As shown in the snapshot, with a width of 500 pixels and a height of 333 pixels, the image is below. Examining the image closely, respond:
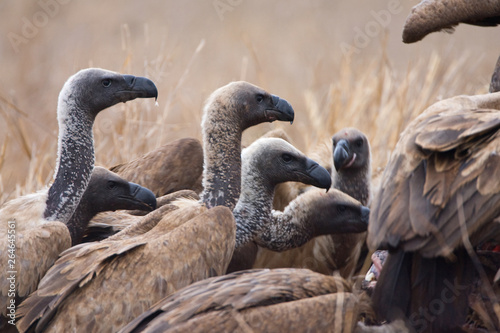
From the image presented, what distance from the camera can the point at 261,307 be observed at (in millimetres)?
3010

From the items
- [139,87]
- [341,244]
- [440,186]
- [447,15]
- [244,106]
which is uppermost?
[447,15]

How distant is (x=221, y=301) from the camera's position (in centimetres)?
306

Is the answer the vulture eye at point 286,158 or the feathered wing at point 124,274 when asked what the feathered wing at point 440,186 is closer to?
the feathered wing at point 124,274

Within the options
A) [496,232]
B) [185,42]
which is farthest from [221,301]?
[185,42]

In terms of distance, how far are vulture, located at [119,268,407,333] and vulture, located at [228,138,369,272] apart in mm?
1341

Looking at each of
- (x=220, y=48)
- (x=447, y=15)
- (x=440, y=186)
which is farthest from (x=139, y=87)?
(x=220, y=48)

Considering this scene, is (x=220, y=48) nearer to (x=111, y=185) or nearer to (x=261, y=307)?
(x=111, y=185)

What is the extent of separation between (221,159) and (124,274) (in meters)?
1.13

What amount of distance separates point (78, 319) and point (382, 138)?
13.4 ft

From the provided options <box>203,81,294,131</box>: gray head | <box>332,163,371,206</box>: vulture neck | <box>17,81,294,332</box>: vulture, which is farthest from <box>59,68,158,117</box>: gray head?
<box>332,163,371,206</box>: vulture neck

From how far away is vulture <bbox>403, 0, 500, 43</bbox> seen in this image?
4492mm

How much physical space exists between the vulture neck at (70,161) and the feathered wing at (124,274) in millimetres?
499

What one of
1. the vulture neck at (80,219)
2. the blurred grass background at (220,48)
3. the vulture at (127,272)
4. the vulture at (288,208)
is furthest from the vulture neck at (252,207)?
the blurred grass background at (220,48)

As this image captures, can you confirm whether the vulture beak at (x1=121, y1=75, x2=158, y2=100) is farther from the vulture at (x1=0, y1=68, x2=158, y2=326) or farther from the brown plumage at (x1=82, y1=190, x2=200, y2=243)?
the brown plumage at (x1=82, y1=190, x2=200, y2=243)
